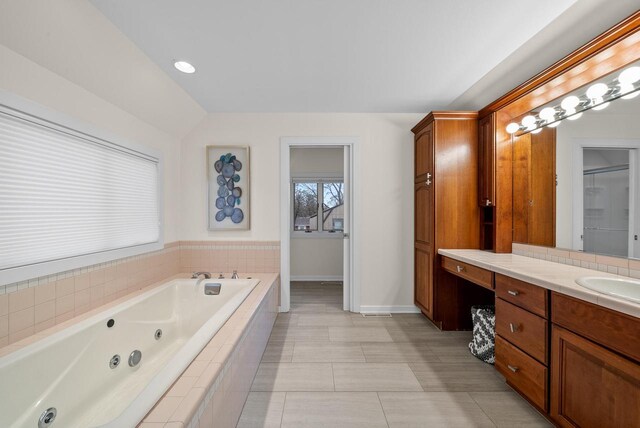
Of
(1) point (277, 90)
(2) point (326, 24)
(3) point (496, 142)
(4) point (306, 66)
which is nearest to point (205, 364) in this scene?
(2) point (326, 24)

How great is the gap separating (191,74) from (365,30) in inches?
55.4

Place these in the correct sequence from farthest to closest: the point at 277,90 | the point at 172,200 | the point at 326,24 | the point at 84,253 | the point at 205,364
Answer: the point at 172,200 < the point at 277,90 < the point at 84,253 < the point at 326,24 < the point at 205,364

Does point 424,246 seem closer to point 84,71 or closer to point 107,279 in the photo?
point 107,279

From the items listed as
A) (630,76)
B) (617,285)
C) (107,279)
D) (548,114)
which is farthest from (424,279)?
(107,279)

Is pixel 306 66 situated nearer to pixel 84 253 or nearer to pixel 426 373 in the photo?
pixel 84 253

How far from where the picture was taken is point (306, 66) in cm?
204

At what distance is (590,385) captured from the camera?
1158 millimetres

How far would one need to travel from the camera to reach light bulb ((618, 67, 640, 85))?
1.41 meters

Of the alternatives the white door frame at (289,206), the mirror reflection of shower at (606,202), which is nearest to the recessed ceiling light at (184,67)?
the white door frame at (289,206)

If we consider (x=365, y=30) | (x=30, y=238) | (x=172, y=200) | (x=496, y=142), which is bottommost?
(x=30, y=238)

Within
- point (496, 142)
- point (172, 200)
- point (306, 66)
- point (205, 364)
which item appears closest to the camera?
point (205, 364)

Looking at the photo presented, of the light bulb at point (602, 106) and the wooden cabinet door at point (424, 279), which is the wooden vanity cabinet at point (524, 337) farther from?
the light bulb at point (602, 106)

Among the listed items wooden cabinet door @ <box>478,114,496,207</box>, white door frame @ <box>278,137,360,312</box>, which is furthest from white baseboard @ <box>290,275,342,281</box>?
wooden cabinet door @ <box>478,114,496,207</box>

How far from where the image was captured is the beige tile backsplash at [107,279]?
1321 millimetres
